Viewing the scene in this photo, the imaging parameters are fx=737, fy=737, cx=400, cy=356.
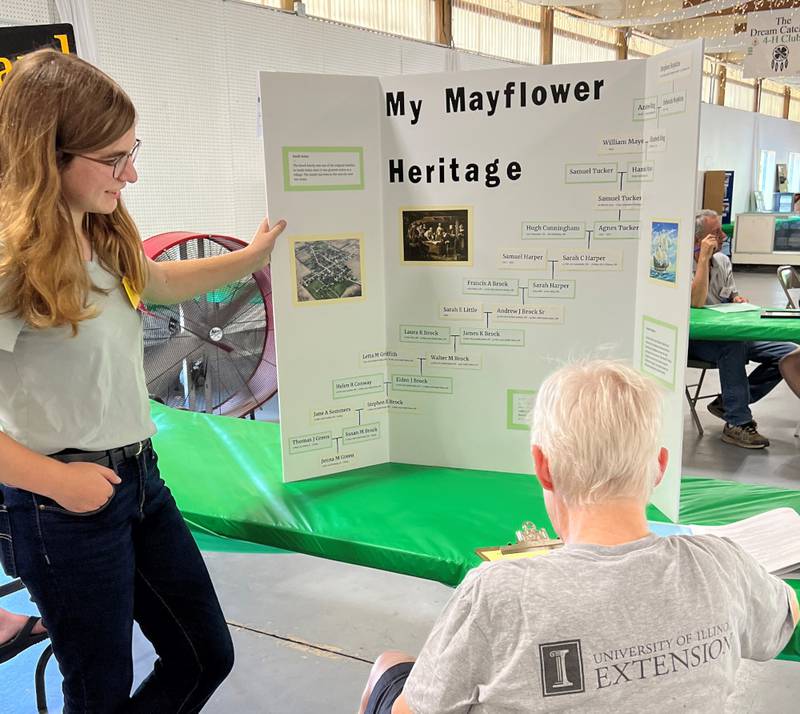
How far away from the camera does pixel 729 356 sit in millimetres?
4535

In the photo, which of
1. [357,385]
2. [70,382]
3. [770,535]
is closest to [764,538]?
[770,535]

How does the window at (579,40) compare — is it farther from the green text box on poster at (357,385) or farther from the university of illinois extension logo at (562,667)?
the university of illinois extension logo at (562,667)

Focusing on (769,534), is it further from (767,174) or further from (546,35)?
(767,174)

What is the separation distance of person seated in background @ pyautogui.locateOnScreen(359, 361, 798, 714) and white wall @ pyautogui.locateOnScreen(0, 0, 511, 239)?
15.7 feet

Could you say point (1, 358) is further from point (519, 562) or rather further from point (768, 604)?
point (768, 604)

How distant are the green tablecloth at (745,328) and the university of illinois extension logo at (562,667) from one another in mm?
3597

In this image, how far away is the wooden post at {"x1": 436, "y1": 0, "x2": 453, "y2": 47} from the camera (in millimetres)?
9016

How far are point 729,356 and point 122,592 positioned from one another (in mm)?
4062

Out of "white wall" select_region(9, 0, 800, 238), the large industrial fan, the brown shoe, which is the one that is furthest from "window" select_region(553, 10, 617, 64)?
the large industrial fan

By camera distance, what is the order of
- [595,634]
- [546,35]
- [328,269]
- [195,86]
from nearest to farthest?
[595,634]
[328,269]
[195,86]
[546,35]

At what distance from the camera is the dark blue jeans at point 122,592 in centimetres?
134

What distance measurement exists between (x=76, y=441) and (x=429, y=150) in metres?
1.39

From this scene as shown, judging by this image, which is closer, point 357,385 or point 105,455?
point 105,455

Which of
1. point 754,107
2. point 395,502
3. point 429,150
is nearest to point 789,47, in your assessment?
point 429,150
